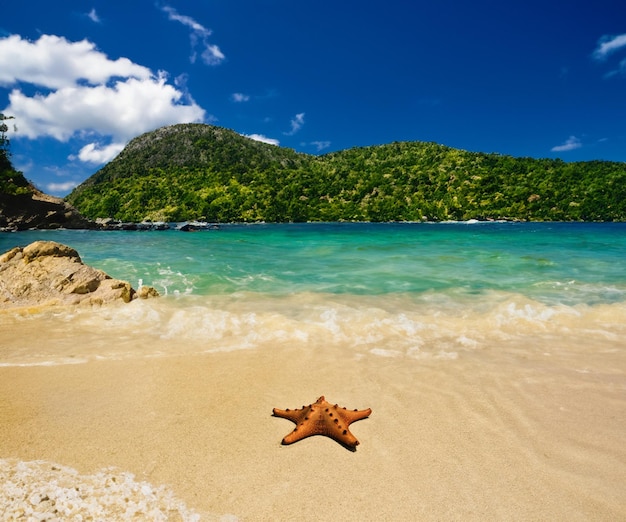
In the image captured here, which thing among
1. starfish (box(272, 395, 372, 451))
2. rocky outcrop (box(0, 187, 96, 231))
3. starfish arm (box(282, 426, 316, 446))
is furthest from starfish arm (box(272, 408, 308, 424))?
rocky outcrop (box(0, 187, 96, 231))

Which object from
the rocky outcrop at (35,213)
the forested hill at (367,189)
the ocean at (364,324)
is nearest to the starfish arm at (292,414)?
the ocean at (364,324)

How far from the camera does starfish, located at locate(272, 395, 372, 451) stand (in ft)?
10.9

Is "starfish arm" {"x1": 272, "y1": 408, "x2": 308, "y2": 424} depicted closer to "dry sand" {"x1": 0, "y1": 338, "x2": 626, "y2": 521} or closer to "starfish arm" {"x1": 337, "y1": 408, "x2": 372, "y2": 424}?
"dry sand" {"x1": 0, "y1": 338, "x2": 626, "y2": 521}

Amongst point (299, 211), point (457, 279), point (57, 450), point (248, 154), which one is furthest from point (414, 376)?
point (248, 154)

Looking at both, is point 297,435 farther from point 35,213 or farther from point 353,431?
point 35,213

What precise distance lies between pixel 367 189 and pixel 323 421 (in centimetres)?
10370

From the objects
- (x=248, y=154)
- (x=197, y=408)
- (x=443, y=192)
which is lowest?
(x=197, y=408)

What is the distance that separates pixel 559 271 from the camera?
1347 cm

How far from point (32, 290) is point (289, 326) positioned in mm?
5969

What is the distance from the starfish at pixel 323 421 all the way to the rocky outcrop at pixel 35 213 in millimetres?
55554

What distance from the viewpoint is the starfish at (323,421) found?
331 centimetres

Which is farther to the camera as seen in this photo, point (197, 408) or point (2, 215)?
point (2, 215)

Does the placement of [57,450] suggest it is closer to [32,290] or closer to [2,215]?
[32,290]

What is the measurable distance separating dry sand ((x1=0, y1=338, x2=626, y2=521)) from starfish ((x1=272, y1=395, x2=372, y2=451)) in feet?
0.28
